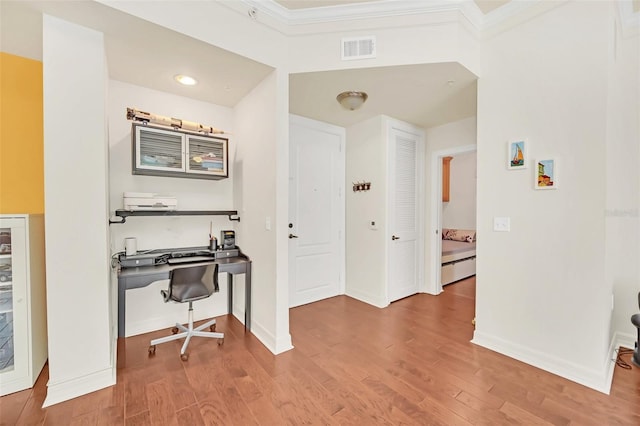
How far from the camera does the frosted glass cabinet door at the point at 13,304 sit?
6.30 ft

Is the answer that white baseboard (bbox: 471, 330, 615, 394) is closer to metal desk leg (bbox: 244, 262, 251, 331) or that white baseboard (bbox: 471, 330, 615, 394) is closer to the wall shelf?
metal desk leg (bbox: 244, 262, 251, 331)

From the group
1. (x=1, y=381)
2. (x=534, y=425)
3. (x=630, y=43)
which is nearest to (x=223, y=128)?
(x=1, y=381)

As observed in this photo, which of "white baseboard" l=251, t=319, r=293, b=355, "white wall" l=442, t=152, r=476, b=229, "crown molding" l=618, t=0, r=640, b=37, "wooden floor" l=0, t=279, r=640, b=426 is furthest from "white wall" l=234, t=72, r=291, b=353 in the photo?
"white wall" l=442, t=152, r=476, b=229

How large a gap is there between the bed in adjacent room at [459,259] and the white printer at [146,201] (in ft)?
13.0

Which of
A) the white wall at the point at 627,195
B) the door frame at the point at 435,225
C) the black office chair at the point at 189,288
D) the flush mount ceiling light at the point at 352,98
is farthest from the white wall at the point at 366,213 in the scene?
the white wall at the point at 627,195

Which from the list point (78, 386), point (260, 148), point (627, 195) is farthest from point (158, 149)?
point (627, 195)

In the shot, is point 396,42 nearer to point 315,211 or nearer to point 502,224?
point 502,224

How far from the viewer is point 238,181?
10.5 ft

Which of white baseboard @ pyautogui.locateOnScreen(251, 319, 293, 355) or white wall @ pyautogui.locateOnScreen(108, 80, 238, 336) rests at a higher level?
white wall @ pyautogui.locateOnScreen(108, 80, 238, 336)

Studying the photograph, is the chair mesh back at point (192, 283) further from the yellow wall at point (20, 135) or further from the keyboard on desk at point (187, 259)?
the yellow wall at point (20, 135)

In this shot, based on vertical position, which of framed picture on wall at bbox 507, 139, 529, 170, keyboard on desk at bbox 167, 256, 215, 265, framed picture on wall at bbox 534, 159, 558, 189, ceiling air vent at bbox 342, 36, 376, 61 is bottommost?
keyboard on desk at bbox 167, 256, 215, 265

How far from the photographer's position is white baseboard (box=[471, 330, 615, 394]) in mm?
1994

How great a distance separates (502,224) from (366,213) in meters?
1.71

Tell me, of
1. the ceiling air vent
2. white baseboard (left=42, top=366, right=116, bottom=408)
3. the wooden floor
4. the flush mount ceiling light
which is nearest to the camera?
the wooden floor
